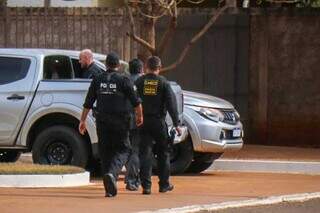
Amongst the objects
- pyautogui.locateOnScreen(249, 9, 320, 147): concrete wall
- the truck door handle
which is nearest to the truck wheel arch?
the truck door handle

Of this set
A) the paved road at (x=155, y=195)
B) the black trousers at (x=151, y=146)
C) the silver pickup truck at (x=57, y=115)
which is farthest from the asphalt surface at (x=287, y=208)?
the silver pickup truck at (x=57, y=115)

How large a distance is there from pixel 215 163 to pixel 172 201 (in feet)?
18.6

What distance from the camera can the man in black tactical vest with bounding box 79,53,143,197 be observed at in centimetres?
1180

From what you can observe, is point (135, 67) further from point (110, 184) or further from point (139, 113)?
point (110, 184)

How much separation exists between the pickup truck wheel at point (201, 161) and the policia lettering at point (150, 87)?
11.9 ft

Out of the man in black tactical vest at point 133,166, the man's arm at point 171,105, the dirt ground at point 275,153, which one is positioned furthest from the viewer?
the dirt ground at point 275,153

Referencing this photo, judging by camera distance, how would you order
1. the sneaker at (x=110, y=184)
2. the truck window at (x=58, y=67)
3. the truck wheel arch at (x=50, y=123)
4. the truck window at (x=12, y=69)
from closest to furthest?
the sneaker at (x=110, y=184), the truck wheel arch at (x=50, y=123), the truck window at (x=12, y=69), the truck window at (x=58, y=67)

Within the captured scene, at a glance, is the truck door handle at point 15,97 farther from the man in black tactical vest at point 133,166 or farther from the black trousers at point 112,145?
the black trousers at point 112,145

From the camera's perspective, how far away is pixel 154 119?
12.2m

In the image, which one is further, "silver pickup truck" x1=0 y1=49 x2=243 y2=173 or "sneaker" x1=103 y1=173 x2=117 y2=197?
"silver pickup truck" x1=0 y1=49 x2=243 y2=173

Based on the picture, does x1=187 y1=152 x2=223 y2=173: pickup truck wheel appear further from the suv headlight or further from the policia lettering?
the policia lettering

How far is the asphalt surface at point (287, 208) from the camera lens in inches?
445

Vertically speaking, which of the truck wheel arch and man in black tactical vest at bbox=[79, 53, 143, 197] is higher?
man in black tactical vest at bbox=[79, 53, 143, 197]

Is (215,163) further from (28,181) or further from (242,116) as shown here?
(28,181)
